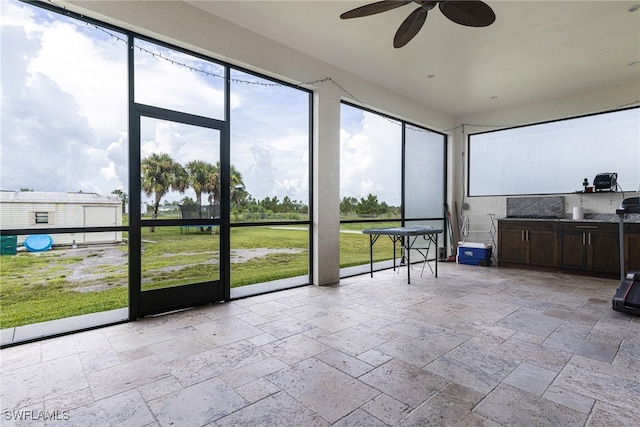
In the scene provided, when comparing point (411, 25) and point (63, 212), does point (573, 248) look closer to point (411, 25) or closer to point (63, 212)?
point (411, 25)

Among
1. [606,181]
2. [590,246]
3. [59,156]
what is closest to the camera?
[59,156]

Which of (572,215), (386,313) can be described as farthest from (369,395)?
(572,215)

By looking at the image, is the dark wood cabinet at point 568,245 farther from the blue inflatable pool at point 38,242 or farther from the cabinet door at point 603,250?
the blue inflatable pool at point 38,242

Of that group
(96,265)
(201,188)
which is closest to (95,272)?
(96,265)

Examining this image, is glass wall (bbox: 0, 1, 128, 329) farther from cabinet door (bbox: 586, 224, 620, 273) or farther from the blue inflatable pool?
cabinet door (bbox: 586, 224, 620, 273)

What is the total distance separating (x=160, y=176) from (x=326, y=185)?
2309 millimetres

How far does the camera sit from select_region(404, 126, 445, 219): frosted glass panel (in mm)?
6801

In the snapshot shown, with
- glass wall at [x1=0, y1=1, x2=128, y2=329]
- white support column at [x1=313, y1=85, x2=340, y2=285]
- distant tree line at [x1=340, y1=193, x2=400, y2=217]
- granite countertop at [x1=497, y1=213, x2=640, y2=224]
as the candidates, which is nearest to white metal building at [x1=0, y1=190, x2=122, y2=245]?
glass wall at [x1=0, y1=1, x2=128, y2=329]

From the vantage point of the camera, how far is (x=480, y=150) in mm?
7352

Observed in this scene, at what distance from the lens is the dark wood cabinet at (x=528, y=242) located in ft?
19.2

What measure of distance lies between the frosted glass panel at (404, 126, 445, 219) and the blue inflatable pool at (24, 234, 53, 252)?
5.70 meters

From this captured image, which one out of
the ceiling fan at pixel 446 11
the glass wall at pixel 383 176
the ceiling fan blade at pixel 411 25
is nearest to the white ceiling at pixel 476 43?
the ceiling fan blade at pixel 411 25

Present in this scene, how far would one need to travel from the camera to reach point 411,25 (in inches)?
128

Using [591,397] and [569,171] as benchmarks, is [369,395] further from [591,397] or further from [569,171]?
[569,171]
